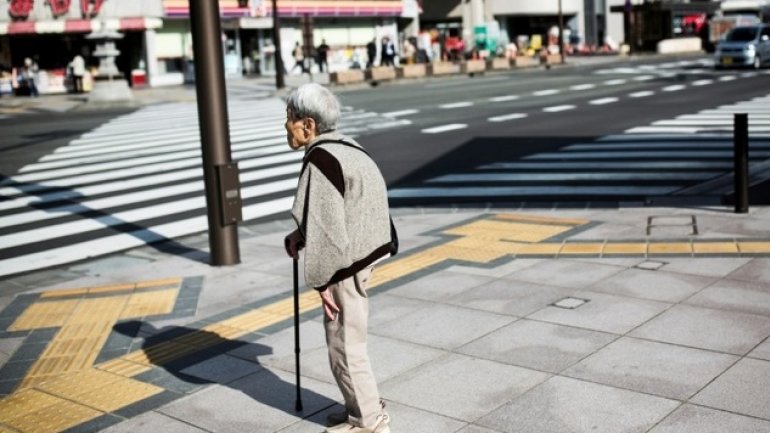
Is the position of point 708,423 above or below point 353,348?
below

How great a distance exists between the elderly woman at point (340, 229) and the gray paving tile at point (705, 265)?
3893mm

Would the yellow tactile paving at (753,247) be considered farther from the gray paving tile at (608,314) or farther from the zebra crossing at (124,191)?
the zebra crossing at (124,191)

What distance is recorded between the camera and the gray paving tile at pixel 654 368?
5188 millimetres

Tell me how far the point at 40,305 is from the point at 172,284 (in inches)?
43.4

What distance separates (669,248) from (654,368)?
325 centimetres

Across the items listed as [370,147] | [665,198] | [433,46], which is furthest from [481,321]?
[433,46]

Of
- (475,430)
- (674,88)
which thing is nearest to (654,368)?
(475,430)

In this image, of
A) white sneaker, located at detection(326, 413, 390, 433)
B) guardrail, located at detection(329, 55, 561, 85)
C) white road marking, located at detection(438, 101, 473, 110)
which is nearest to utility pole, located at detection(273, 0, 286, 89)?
guardrail, located at detection(329, 55, 561, 85)

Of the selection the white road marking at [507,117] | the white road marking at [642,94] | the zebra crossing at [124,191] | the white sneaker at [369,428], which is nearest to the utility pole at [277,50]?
the zebra crossing at [124,191]

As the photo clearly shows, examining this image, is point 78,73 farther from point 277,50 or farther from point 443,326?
point 443,326

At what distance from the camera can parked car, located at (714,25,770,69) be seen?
129 feet

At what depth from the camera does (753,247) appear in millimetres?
8344

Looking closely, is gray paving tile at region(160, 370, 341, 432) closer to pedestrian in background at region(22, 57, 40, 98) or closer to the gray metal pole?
the gray metal pole

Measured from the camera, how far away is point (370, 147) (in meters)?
18.1
